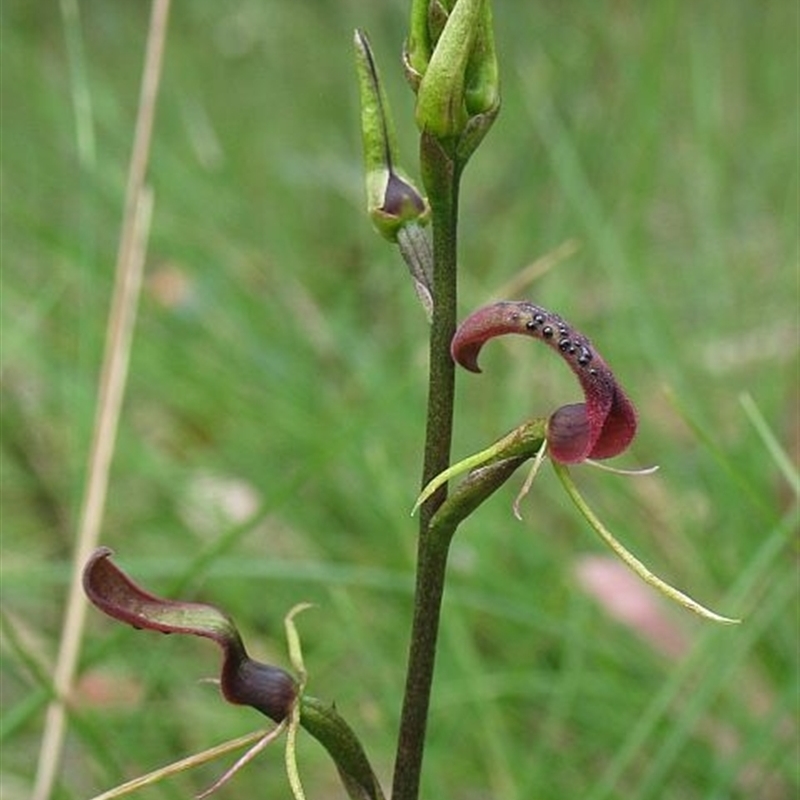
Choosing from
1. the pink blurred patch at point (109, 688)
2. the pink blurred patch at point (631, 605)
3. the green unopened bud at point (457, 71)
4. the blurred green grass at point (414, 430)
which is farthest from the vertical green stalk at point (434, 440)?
the pink blurred patch at point (109, 688)

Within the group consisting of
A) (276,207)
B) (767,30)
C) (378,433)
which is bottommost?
(276,207)

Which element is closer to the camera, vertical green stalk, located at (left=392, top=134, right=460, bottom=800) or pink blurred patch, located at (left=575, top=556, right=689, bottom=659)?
vertical green stalk, located at (left=392, top=134, right=460, bottom=800)

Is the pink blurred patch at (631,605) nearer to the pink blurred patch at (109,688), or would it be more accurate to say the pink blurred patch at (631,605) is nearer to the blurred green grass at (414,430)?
the blurred green grass at (414,430)

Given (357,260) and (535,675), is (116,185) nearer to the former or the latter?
(357,260)

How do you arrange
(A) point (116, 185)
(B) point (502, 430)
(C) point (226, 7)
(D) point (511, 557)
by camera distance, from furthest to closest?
1. (C) point (226, 7)
2. (A) point (116, 185)
3. (B) point (502, 430)
4. (D) point (511, 557)

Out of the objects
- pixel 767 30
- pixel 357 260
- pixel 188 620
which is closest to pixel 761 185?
pixel 767 30

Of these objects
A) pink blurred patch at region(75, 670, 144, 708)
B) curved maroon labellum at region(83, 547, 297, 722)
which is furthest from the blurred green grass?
curved maroon labellum at region(83, 547, 297, 722)

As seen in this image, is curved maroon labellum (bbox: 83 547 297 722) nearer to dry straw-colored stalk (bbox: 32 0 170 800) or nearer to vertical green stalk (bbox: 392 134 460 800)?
vertical green stalk (bbox: 392 134 460 800)
